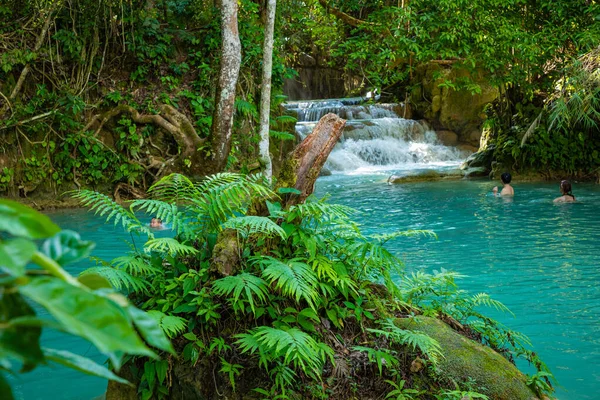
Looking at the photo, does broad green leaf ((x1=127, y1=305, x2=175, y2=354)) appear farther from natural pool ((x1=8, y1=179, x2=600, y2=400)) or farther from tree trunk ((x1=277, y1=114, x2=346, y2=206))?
natural pool ((x1=8, y1=179, x2=600, y2=400))

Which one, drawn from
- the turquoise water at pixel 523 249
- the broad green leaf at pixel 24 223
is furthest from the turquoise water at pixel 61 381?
the broad green leaf at pixel 24 223

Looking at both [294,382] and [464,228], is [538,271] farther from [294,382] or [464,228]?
[294,382]

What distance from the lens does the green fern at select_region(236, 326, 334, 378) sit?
321 centimetres

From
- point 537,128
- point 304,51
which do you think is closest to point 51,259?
point 537,128

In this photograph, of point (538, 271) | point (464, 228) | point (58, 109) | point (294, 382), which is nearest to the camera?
point (294, 382)

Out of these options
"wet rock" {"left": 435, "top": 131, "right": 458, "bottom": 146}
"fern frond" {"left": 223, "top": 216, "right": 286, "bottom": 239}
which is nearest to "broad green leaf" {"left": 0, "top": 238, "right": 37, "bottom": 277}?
"fern frond" {"left": 223, "top": 216, "right": 286, "bottom": 239}

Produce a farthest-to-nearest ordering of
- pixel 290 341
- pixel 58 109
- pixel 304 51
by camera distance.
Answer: pixel 304 51
pixel 58 109
pixel 290 341

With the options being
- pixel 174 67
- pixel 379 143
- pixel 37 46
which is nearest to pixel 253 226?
pixel 37 46

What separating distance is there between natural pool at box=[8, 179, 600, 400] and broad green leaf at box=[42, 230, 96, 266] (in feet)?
13.7

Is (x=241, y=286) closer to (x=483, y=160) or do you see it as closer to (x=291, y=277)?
(x=291, y=277)

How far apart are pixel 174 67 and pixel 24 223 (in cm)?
1441

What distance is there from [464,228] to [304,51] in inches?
830

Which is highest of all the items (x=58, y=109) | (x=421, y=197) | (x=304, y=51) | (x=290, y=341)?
(x=304, y=51)

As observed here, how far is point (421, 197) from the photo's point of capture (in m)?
13.7
